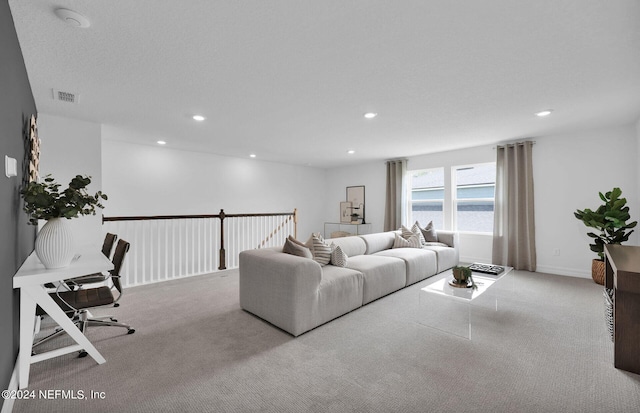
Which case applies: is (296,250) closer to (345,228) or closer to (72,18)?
(72,18)

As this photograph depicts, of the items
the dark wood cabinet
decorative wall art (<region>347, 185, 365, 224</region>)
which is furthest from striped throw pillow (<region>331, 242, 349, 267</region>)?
decorative wall art (<region>347, 185, 365, 224</region>)

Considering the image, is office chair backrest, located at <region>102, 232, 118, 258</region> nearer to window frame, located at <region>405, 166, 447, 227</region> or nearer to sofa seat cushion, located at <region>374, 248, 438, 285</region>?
sofa seat cushion, located at <region>374, 248, 438, 285</region>

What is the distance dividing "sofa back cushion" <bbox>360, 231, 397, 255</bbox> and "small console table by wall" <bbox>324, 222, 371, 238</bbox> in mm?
2373

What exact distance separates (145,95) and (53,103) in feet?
3.89

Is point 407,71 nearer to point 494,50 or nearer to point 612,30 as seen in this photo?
point 494,50

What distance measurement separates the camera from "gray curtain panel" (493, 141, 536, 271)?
492 centimetres

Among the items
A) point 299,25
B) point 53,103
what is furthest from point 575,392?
point 53,103

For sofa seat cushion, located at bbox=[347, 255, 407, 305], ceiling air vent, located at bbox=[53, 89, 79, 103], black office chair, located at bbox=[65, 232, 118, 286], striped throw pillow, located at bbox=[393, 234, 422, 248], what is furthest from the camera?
striped throw pillow, located at bbox=[393, 234, 422, 248]

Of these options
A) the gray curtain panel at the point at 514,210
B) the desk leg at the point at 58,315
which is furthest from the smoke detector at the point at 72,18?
the gray curtain panel at the point at 514,210

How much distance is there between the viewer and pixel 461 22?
183 cm

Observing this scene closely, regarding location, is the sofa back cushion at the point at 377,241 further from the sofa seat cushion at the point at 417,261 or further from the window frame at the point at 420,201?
the window frame at the point at 420,201

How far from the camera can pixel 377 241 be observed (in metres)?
4.84

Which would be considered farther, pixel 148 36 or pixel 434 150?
pixel 434 150

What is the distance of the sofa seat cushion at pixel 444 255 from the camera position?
15.9 feet
